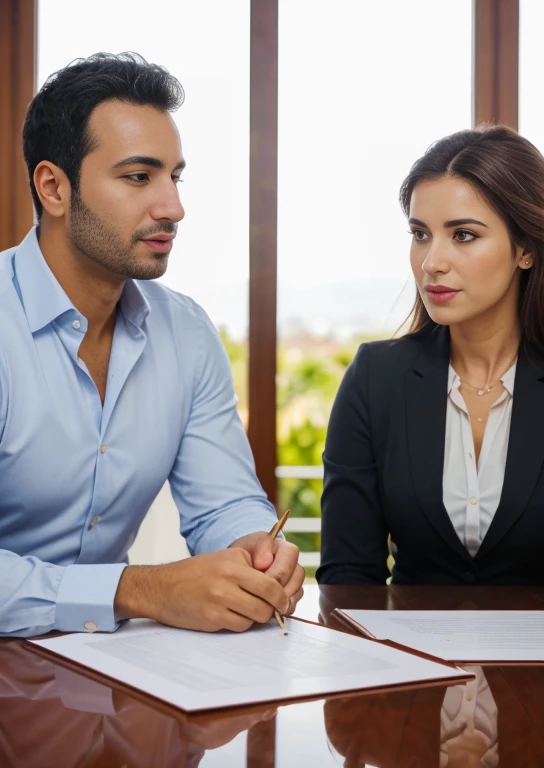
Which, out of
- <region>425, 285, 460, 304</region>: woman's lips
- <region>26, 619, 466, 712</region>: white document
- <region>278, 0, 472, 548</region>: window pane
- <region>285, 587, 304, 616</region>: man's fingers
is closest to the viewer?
<region>26, 619, 466, 712</region>: white document

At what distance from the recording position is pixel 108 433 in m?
1.59

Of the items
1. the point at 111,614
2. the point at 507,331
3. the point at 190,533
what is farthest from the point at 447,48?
the point at 111,614

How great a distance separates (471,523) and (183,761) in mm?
1239

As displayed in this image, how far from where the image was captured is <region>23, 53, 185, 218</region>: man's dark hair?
1.71 meters

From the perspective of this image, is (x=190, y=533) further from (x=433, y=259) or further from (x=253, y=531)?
(x=433, y=259)

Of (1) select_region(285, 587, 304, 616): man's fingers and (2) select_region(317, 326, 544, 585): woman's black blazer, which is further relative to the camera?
(2) select_region(317, 326, 544, 585): woman's black blazer

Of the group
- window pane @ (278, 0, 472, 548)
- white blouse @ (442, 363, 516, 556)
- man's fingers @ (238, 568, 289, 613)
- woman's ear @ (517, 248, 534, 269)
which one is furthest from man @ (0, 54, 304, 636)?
window pane @ (278, 0, 472, 548)

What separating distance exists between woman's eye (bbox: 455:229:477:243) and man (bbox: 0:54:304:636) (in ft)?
2.04

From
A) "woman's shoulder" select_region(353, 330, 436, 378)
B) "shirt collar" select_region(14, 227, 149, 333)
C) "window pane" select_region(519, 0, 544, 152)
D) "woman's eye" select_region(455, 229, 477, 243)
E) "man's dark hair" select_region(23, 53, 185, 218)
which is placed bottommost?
"woman's shoulder" select_region(353, 330, 436, 378)

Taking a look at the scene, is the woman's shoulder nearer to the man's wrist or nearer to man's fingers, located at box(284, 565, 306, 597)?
man's fingers, located at box(284, 565, 306, 597)

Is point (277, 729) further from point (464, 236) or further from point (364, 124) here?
point (364, 124)

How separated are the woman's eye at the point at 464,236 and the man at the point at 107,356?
2.04ft

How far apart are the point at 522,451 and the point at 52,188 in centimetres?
115

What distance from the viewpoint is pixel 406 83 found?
128 inches
